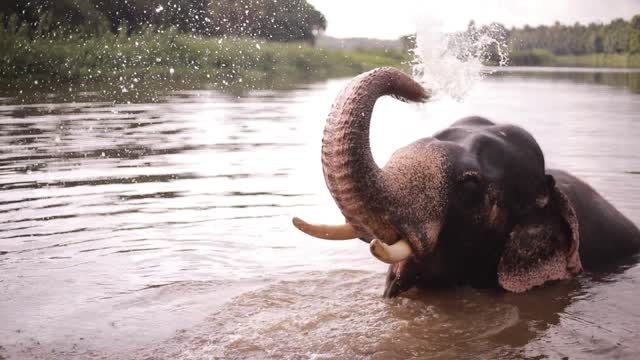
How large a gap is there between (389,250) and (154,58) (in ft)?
96.0

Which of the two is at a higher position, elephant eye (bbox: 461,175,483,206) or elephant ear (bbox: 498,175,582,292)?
elephant eye (bbox: 461,175,483,206)

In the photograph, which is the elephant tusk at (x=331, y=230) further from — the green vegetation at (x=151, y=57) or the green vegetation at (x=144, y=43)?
the green vegetation at (x=144, y=43)

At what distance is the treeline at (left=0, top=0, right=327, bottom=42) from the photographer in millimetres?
23891

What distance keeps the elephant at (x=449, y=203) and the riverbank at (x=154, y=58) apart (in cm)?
1591

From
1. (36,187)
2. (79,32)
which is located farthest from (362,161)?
(79,32)

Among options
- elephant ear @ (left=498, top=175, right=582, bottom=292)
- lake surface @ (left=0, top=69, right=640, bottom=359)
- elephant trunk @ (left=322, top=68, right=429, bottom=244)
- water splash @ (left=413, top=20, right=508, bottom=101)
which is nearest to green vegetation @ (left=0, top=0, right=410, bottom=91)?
lake surface @ (left=0, top=69, right=640, bottom=359)

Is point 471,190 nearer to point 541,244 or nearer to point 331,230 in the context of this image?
point 541,244

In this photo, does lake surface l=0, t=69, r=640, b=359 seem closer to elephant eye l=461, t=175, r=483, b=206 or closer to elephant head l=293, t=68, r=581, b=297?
elephant head l=293, t=68, r=581, b=297

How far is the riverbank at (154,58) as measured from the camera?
88.7 feet

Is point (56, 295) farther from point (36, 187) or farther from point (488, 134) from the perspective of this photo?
point (36, 187)

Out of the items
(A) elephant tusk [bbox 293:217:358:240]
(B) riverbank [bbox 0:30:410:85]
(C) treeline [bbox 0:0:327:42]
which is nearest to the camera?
(A) elephant tusk [bbox 293:217:358:240]

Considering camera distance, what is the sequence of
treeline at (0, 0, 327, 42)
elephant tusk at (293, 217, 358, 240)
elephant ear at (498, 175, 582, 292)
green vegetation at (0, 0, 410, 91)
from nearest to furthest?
elephant tusk at (293, 217, 358, 240) < elephant ear at (498, 175, 582, 292) < treeline at (0, 0, 327, 42) < green vegetation at (0, 0, 410, 91)

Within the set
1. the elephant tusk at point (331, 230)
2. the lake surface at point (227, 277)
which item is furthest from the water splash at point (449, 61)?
the elephant tusk at point (331, 230)

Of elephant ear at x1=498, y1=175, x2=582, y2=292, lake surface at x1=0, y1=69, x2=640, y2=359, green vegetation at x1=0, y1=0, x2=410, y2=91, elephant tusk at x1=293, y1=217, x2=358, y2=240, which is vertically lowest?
lake surface at x1=0, y1=69, x2=640, y2=359
